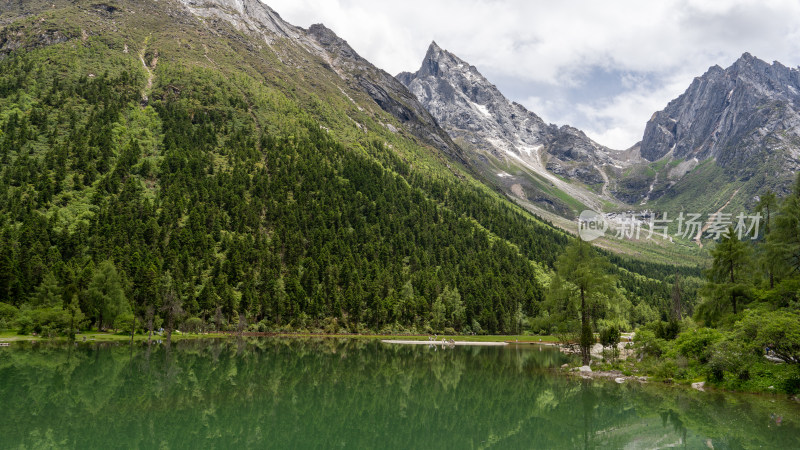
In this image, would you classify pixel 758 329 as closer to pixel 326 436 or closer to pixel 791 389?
pixel 791 389

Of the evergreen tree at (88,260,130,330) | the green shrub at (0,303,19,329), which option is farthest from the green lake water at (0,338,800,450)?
the evergreen tree at (88,260,130,330)

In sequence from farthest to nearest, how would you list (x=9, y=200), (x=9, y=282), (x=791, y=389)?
(x=9, y=200)
(x=9, y=282)
(x=791, y=389)

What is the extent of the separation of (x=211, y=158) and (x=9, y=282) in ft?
229

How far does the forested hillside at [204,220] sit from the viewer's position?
90.8m

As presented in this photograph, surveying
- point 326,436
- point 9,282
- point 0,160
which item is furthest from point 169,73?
point 326,436

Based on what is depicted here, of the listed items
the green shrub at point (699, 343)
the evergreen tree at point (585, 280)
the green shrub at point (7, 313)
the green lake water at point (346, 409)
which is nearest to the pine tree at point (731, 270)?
the green shrub at point (699, 343)

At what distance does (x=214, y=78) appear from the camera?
18512 cm

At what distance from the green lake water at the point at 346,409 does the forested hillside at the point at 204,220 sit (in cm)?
4716

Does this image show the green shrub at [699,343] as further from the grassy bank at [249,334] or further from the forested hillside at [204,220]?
the grassy bank at [249,334]

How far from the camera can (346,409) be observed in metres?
30.4

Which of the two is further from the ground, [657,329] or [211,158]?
[211,158]

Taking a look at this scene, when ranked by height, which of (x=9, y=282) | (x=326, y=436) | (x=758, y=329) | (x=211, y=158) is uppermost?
(x=211, y=158)

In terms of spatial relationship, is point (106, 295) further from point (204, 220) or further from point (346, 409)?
point (346, 409)

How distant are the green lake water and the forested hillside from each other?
4716 cm
